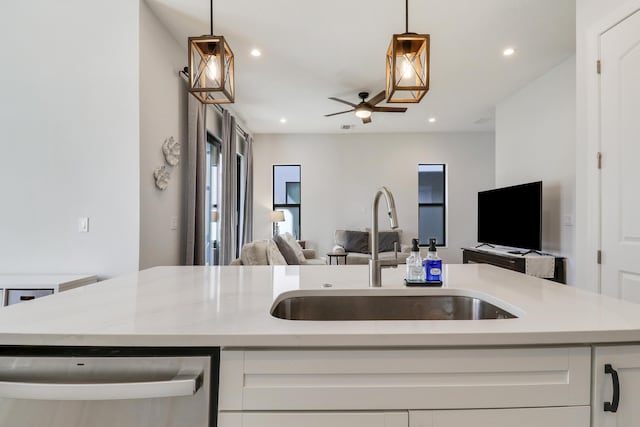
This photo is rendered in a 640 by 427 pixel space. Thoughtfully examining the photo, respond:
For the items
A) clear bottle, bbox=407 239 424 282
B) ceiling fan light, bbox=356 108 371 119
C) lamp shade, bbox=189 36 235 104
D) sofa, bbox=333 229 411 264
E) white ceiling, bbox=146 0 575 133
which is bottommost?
sofa, bbox=333 229 411 264

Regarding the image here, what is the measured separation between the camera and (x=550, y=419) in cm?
69

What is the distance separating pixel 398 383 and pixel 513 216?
12.6 feet

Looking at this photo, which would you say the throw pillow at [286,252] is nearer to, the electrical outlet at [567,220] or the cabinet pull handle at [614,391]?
the electrical outlet at [567,220]

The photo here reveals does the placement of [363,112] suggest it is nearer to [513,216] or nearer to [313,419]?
[513,216]

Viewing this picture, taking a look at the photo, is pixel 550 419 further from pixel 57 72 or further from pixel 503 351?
pixel 57 72

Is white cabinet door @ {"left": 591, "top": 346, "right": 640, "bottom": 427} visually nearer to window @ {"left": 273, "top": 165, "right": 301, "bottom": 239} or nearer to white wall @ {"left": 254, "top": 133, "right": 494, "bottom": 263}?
white wall @ {"left": 254, "top": 133, "right": 494, "bottom": 263}

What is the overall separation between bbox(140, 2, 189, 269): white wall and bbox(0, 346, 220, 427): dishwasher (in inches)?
75.0

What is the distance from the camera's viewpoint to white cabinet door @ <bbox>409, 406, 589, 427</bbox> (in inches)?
26.9

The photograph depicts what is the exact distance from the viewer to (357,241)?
587 centimetres

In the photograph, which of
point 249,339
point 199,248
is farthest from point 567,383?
point 199,248

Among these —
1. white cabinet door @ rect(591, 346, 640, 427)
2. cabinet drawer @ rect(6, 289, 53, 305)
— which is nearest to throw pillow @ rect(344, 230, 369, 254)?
cabinet drawer @ rect(6, 289, 53, 305)

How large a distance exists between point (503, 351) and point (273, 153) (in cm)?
607

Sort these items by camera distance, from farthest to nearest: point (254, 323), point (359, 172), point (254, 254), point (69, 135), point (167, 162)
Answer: point (359, 172) → point (254, 254) → point (167, 162) → point (69, 135) → point (254, 323)

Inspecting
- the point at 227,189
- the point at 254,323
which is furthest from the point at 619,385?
the point at 227,189
